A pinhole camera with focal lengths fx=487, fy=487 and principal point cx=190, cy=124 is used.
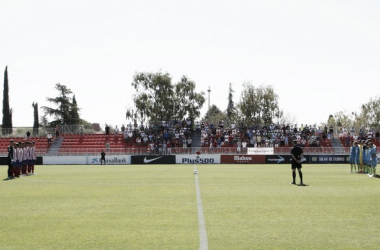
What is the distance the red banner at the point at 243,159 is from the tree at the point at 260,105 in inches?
1357

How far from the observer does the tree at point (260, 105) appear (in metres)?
86.2

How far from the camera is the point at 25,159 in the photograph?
29.6 metres

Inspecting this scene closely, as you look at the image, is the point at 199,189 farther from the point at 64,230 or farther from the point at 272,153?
the point at 272,153

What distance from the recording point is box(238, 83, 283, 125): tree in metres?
86.2

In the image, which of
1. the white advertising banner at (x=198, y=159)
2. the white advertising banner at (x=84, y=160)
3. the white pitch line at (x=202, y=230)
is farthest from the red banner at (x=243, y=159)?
the white pitch line at (x=202, y=230)

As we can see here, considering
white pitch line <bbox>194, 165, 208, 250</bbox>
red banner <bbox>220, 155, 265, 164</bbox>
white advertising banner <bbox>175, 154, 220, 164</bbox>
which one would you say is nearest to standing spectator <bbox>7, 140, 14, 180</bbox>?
white pitch line <bbox>194, 165, 208, 250</bbox>

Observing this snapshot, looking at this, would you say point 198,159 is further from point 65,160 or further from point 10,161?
point 10,161

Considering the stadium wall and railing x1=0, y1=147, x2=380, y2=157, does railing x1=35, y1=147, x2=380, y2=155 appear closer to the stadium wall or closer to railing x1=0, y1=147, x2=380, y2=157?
railing x1=0, y1=147, x2=380, y2=157

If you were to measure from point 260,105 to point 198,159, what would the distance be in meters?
37.0

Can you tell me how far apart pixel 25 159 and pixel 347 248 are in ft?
81.6

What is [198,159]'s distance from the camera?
5212 cm

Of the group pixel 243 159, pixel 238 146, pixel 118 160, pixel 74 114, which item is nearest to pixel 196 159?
pixel 243 159

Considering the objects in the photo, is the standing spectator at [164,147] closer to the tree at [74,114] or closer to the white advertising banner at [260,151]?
the white advertising banner at [260,151]

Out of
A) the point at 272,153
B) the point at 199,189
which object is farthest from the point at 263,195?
the point at 272,153
